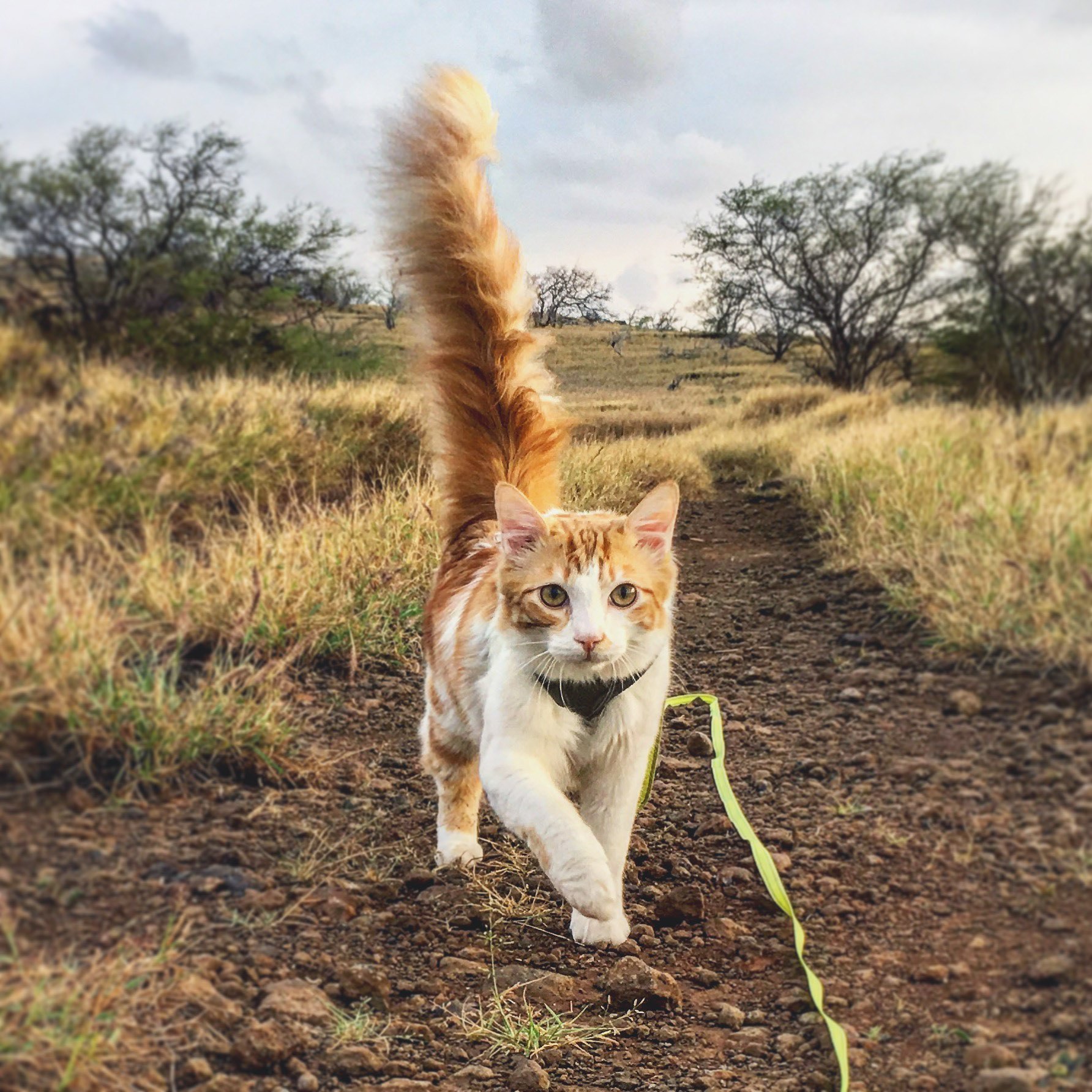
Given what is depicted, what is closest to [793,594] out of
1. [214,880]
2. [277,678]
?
[277,678]

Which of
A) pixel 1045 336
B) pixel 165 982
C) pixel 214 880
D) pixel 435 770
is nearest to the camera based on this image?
pixel 165 982

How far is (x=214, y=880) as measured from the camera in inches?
69.9

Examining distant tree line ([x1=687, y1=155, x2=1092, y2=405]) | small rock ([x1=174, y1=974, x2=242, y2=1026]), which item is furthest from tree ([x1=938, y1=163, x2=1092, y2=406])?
small rock ([x1=174, y1=974, x2=242, y2=1026])

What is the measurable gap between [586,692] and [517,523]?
0.42m

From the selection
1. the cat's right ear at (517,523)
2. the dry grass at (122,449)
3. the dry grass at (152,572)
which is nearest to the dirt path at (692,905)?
the dry grass at (152,572)

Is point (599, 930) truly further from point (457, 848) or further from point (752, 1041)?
point (457, 848)

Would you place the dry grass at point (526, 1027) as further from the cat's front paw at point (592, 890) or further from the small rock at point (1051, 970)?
the small rock at point (1051, 970)

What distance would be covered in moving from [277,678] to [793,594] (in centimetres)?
250

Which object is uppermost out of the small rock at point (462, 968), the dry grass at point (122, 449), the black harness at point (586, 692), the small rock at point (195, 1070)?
the dry grass at point (122, 449)

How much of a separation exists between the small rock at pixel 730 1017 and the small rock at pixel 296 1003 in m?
0.84

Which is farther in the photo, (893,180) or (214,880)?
(893,180)

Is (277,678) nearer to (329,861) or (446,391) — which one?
(329,861)

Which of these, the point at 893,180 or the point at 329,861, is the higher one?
the point at 893,180

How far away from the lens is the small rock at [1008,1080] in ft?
5.33
